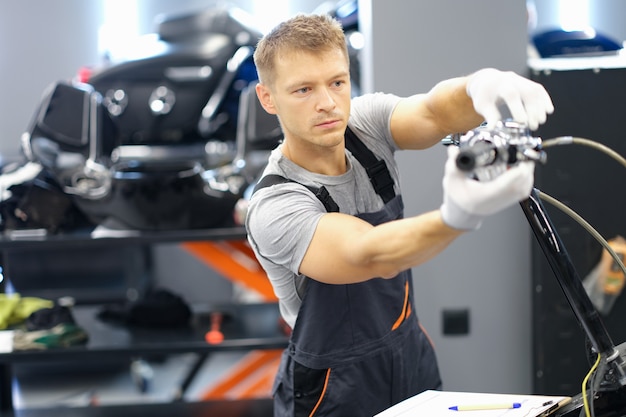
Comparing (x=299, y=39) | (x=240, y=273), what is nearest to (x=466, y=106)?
(x=299, y=39)

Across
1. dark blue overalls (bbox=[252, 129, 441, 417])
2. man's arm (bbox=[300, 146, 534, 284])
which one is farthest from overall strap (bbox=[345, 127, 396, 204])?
man's arm (bbox=[300, 146, 534, 284])

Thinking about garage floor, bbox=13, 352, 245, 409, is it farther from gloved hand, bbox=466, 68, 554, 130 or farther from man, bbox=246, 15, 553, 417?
gloved hand, bbox=466, 68, 554, 130

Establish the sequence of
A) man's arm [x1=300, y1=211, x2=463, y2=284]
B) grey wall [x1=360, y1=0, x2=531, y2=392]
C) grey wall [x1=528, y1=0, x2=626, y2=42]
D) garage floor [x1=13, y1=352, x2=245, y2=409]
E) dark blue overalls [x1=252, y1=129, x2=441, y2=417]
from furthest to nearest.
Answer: grey wall [x1=528, y1=0, x2=626, y2=42] < garage floor [x1=13, y1=352, x2=245, y2=409] < grey wall [x1=360, y1=0, x2=531, y2=392] < dark blue overalls [x1=252, y1=129, x2=441, y2=417] < man's arm [x1=300, y1=211, x2=463, y2=284]

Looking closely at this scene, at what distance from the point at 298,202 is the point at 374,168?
0.26 meters

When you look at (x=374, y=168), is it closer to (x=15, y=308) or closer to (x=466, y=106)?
(x=466, y=106)

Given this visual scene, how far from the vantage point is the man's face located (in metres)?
1.49

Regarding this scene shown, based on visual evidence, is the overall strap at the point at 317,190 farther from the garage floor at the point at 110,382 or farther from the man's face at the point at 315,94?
the garage floor at the point at 110,382

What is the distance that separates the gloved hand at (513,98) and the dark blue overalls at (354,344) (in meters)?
0.34

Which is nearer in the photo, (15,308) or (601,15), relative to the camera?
(15,308)

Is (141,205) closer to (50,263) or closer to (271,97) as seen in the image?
(271,97)

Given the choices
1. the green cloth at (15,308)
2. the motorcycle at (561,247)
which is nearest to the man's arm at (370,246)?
the motorcycle at (561,247)

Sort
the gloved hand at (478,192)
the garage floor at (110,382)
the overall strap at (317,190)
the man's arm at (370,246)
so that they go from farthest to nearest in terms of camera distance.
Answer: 1. the garage floor at (110,382)
2. the overall strap at (317,190)
3. the man's arm at (370,246)
4. the gloved hand at (478,192)

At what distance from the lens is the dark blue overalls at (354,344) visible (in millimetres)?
1651

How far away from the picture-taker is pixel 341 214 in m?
1.39
